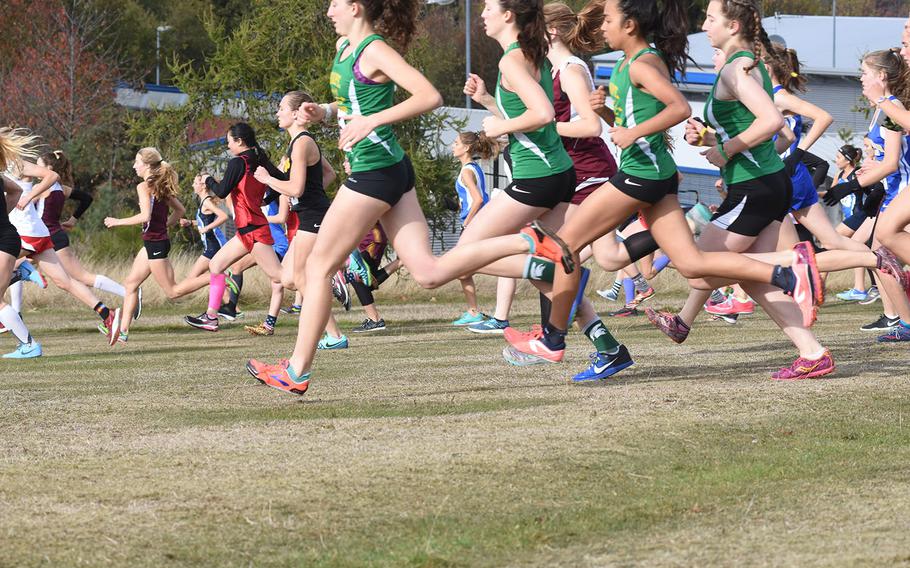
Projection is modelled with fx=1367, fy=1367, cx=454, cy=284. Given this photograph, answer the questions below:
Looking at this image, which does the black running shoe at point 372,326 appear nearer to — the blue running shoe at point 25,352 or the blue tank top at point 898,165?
the blue running shoe at point 25,352

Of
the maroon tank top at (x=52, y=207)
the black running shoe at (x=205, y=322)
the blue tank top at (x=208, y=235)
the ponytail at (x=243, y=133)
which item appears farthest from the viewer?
the blue tank top at (x=208, y=235)

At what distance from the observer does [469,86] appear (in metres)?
7.53

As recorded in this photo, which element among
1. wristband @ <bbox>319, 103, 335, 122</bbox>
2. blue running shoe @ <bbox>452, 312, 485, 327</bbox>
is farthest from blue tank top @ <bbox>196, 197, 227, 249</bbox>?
wristband @ <bbox>319, 103, 335, 122</bbox>

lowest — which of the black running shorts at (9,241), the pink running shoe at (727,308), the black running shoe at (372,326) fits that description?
the black running shoe at (372,326)

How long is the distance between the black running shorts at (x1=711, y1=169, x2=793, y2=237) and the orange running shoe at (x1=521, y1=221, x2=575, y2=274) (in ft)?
3.40

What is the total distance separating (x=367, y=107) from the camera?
22.8 ft

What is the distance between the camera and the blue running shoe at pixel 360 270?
13641 millimetres

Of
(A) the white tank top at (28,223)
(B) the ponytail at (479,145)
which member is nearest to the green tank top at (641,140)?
(B) the ponytail at (479,145)

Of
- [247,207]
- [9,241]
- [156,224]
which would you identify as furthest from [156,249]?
[9,241]

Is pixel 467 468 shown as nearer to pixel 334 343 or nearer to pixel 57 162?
pixel 334 343

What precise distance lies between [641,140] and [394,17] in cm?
142

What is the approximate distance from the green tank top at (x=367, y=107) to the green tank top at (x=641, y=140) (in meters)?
1.23

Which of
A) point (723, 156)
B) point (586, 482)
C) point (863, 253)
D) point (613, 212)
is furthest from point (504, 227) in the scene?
point (863, 253)

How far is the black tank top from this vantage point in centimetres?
1137
